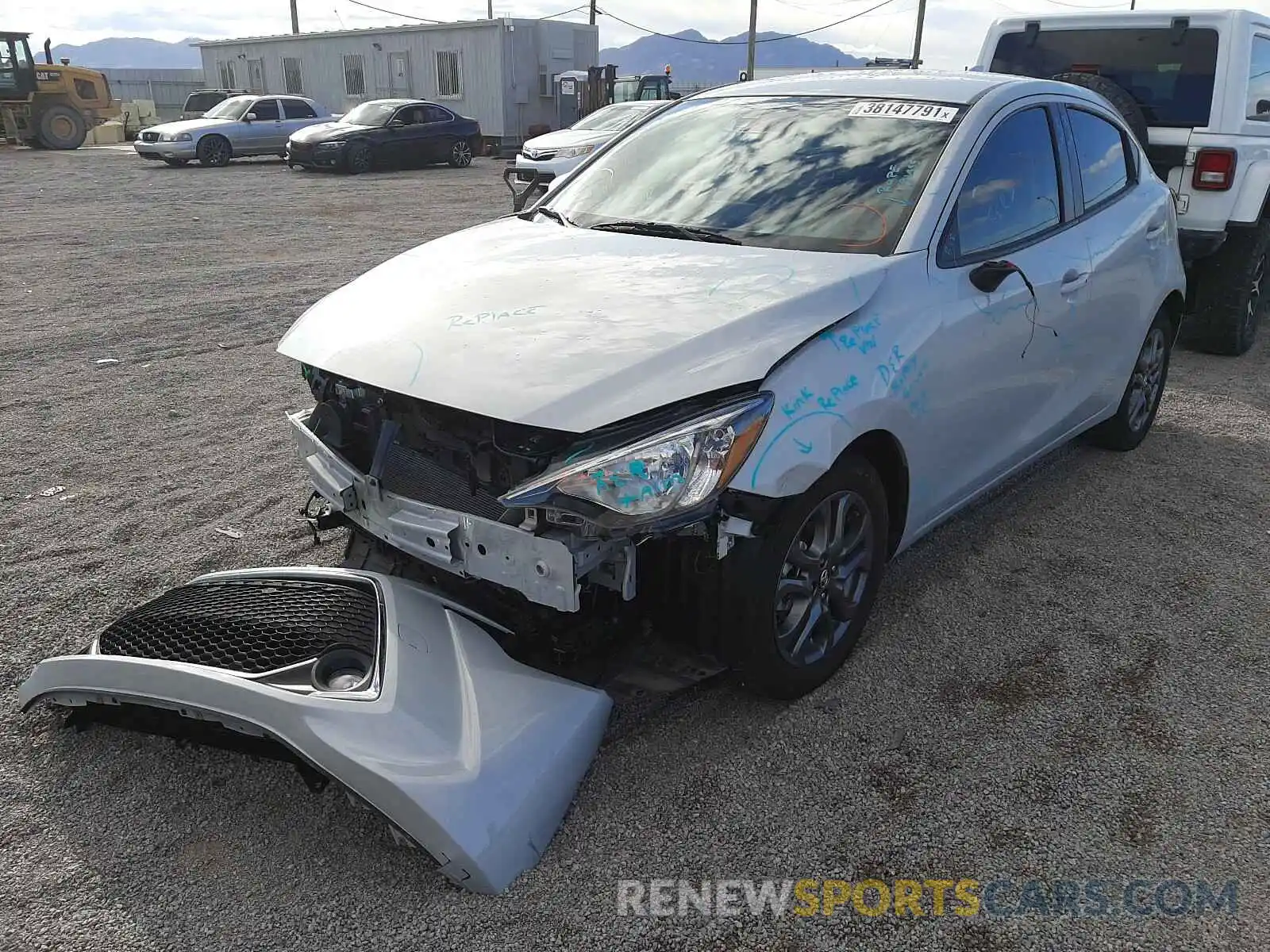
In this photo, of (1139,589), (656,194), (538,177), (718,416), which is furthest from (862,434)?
(538,177)

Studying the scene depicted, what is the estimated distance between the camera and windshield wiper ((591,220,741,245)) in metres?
3.35

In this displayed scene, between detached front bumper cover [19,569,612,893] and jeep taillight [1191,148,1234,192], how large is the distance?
229 inches

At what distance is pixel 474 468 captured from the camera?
2.61 meters

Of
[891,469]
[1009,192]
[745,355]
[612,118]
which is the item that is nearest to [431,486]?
[745,355]

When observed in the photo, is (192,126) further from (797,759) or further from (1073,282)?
(797,759)

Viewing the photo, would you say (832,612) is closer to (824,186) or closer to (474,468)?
(474,468)

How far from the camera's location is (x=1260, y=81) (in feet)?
22.0

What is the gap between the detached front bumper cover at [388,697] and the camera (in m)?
2.18

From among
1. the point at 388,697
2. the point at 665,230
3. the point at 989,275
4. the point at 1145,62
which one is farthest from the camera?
the point at 1145,62

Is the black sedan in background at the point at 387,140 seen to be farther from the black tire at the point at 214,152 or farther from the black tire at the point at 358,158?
the black tire at the point at 214,152

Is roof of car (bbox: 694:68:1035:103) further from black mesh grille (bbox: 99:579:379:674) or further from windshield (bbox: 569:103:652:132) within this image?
windshield (bbox: 569:103:652:132)

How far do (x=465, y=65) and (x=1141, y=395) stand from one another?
95.6 ft

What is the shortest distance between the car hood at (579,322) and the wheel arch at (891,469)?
1.21 feet

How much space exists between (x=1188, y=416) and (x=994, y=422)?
2993 mm
